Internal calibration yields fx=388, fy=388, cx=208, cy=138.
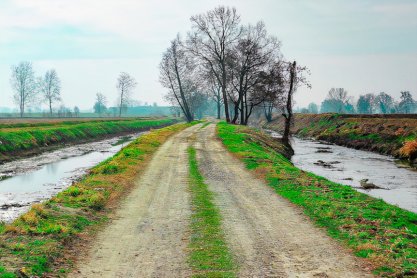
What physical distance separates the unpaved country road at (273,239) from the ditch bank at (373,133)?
75.2 feet

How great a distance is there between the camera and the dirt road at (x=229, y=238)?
7.98 meters

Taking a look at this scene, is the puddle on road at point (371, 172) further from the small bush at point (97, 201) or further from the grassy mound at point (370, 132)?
the small bush at point (97, 201)

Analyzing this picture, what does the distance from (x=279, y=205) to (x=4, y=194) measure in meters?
12.6

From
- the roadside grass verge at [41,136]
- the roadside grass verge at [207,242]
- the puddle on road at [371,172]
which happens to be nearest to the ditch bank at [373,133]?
the puddle on road at [371,172]

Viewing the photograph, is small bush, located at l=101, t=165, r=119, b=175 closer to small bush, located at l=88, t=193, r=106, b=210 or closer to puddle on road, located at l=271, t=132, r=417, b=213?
small bush, located at l=88, t=193, r=106, b=210

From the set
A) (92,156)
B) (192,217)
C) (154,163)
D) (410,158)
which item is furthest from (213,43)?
(192,217)

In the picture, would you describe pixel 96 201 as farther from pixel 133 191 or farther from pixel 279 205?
pixel 279 205

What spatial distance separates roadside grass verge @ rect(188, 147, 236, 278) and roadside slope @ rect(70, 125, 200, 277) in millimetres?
248

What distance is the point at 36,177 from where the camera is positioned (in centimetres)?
2283

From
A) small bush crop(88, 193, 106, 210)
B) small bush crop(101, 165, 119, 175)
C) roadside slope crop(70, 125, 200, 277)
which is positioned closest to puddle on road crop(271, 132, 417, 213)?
roadside slope crop(70, 125, 200, 277)

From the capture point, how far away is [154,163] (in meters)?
22.5

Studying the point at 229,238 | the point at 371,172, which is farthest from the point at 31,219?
the point at 371,172

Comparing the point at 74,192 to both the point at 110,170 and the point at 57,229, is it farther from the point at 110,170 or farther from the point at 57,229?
the point at 110,170

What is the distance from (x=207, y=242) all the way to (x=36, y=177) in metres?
16.7
